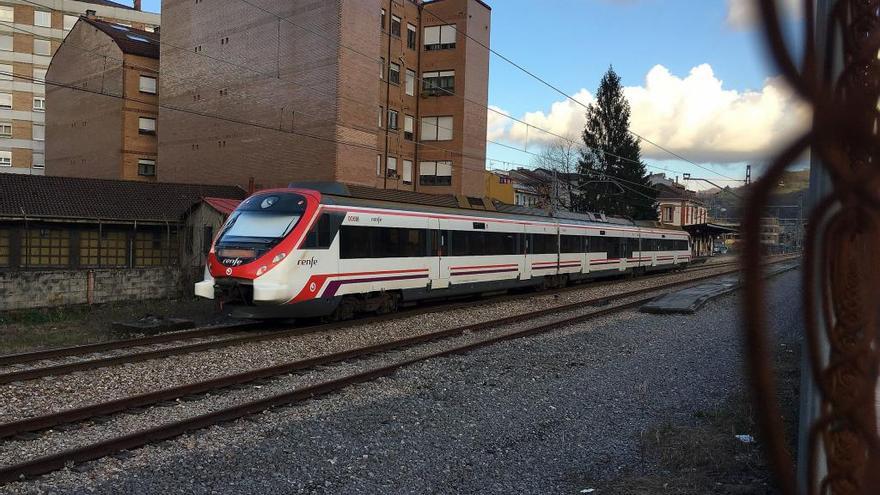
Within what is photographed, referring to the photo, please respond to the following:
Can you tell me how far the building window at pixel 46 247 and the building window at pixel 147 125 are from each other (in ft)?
74.7

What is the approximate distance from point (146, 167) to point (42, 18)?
2973cm

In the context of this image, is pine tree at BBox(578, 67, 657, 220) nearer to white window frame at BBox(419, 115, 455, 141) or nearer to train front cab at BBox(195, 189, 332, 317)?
white window frame at BBox(419, 115, 455, 141)

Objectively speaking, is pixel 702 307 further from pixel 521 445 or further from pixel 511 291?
pixel 521 445

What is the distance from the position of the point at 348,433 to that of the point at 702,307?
47.9 feet

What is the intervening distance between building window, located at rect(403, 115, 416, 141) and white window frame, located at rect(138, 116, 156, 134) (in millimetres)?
17686

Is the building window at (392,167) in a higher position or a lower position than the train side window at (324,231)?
higher

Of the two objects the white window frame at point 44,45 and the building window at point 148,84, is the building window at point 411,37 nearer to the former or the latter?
the building window at point 148,84

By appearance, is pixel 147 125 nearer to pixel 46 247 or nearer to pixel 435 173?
pixel 435 173

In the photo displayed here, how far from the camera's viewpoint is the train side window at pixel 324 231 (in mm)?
12867

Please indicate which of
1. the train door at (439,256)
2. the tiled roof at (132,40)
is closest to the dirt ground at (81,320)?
the train door at (439,256)

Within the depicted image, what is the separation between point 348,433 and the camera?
6734 mm

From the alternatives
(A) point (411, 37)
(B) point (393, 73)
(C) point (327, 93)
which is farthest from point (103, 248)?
(A) point (411, 37)

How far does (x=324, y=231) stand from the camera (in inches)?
519

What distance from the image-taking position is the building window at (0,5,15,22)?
6000cm
